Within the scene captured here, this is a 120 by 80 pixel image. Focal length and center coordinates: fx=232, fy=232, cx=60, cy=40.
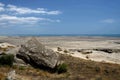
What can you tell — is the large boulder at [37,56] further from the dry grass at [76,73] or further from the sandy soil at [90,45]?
the sandy soil at [90,45]

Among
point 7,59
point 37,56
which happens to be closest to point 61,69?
point 37,56

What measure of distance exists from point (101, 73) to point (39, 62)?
205 inches

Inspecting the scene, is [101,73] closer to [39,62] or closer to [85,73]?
[85,73]

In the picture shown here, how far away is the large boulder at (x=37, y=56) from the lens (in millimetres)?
19245

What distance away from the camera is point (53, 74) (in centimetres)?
1838

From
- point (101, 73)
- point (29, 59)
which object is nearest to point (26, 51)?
point (29, 59)

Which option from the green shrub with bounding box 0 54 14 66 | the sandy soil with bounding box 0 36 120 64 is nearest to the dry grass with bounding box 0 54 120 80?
the green shrub with bounding box 0 54 14 66

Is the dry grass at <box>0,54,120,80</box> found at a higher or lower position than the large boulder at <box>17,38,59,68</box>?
lower

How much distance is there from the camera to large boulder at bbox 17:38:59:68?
19245 millimetres

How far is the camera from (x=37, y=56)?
19344 millimetres

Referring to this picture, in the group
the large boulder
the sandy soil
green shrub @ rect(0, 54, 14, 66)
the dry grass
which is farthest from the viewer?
the sandy soil

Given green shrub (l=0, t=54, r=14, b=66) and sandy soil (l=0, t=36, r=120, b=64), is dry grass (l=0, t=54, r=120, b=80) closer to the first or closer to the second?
green shrub (l=0, t=54, r=14, b=66)

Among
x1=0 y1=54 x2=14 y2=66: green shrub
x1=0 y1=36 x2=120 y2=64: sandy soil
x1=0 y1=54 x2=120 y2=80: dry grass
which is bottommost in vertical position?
x1=0 y1=36 x2=120 y2=64: sandy soil

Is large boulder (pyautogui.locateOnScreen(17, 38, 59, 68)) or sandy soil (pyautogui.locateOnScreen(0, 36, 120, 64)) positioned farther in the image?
sandy soil (pyautogui.locateOnScreen(0, 36, 120, 64))
